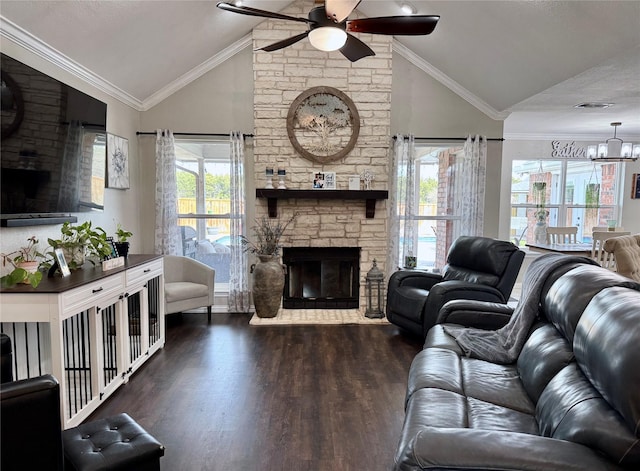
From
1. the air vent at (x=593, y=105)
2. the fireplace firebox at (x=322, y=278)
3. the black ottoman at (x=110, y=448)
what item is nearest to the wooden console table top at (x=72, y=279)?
the black ottoman at (x=110, y=448)

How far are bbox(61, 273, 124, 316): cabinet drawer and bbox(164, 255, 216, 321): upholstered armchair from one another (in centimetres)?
141

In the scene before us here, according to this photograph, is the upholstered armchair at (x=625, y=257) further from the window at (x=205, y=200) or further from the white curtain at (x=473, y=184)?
the window at (x=205, y=200)

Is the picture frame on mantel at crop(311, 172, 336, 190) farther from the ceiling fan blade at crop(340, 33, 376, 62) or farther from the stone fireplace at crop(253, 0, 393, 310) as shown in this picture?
the ceiling fan blade at crop(340, 33, 376, 62)

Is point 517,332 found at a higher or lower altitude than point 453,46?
lower

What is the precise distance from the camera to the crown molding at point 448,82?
5168 mm

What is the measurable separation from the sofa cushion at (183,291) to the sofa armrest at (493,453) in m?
3.59

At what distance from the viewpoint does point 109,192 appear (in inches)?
169

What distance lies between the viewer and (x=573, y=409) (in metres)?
1.46

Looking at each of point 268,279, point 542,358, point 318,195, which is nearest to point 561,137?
point 318,195

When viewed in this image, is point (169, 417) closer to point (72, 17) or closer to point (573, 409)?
point (573, 409)

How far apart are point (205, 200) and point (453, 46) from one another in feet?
11.5

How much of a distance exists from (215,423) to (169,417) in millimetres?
328

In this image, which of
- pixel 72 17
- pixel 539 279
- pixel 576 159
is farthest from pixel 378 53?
pixel 576 159

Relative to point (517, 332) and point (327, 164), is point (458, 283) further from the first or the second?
point (327, 164)
